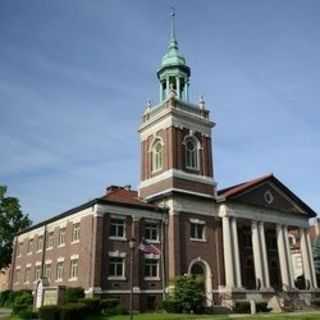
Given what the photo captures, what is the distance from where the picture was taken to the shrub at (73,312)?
26562mm

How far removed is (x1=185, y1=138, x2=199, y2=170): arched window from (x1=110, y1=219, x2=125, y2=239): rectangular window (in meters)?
9.96

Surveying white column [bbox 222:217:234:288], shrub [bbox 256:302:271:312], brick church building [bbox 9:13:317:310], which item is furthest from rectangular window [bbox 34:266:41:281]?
shrub [bbox 256:302:271:312]

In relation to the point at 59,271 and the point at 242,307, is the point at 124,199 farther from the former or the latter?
the point at 242,307

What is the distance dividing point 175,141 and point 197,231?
9.27m

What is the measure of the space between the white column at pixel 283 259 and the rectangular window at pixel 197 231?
→ 388 inches

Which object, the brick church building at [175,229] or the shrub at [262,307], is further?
the shrub at [262,307]

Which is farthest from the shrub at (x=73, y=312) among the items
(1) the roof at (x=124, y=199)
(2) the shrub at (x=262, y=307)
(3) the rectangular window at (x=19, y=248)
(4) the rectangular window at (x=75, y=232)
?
(3) the rectangular window at (x=19, y=248)

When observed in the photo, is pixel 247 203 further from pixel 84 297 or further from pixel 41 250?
pixel 41 250

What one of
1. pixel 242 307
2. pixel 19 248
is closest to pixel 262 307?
pixel 242 307

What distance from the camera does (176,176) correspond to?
136 ft

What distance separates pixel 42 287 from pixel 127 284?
741 centimetres

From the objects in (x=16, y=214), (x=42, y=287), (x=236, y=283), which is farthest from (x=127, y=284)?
(x=16, y=214)

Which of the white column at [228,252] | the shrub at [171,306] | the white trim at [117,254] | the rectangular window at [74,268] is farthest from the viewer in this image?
the white column at [228,252]

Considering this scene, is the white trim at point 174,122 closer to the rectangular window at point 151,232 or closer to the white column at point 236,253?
the white column at point 236,253
